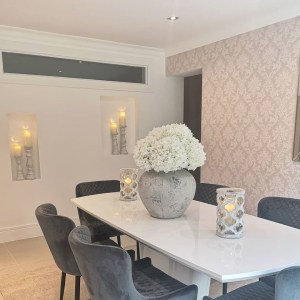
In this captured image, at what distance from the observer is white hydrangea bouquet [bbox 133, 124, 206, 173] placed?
1.79 meters

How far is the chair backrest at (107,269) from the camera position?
128cm

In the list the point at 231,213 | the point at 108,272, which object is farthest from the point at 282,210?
the point at 108,272

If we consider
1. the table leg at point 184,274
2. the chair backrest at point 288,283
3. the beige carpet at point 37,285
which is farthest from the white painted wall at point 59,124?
the chair backrest at point 288,283

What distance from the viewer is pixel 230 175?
3.66 meters

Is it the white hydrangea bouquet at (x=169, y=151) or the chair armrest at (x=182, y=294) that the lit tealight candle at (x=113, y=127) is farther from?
the chair armrest at (x=182, y=294)

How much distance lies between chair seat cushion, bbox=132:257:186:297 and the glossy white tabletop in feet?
0.93

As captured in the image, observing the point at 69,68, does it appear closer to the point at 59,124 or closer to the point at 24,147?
the point at 59,124

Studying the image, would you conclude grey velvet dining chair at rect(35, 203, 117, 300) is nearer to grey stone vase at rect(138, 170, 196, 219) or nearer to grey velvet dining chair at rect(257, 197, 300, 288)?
grey stone vase at rect(138, 170, 196, 219)

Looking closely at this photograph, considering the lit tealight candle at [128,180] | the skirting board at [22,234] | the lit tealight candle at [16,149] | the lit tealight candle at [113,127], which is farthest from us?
the lit tealight candle at [113,127]

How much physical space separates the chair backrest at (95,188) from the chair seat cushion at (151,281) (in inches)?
42.9

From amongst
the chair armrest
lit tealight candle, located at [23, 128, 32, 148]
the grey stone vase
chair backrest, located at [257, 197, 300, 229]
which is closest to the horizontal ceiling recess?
lit tealight candle, located at [23, 128, 32, 148]

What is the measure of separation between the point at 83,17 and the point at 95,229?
210 centimetres

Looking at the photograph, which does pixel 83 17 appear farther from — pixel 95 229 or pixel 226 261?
pixel 226 261

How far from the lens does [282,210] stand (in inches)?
77.7
